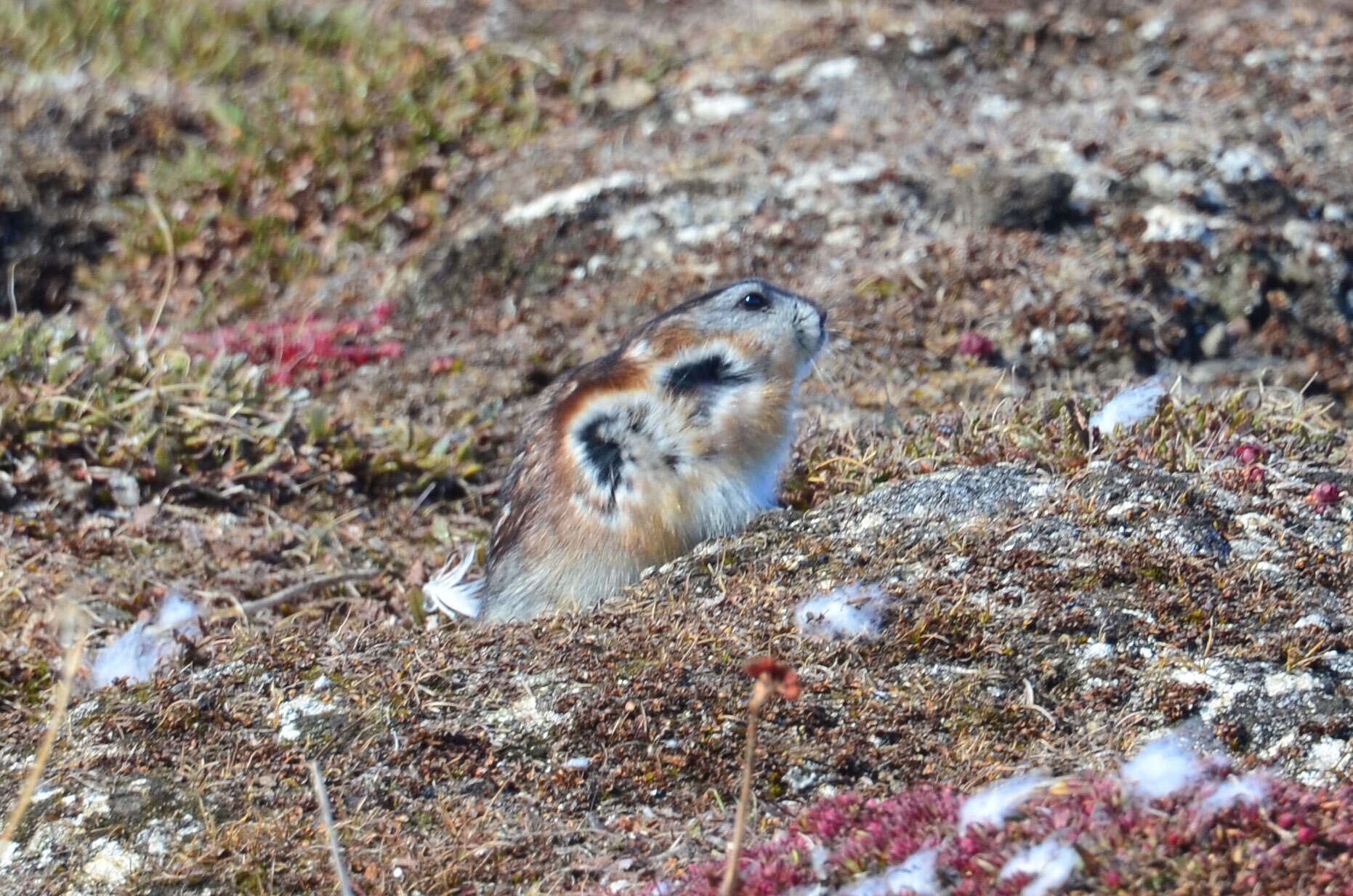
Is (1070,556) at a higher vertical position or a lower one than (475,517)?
higher

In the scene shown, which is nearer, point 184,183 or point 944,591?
point 944,591

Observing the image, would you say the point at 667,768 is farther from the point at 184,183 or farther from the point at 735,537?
the point at 184,183

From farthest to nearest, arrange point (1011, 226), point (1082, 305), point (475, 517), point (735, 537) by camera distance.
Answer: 1. point (1011, 226)
2. point (1082, 305)
3. point (475, 517)
4. point (735, 537)

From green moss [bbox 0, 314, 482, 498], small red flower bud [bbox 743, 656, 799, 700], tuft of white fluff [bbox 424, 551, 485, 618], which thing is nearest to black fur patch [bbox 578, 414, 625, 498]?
tuft of white fluff [bbox 424, 551, 485, 618]

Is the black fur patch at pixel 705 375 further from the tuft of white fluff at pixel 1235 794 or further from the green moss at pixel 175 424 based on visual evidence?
the tuft of white fluff at pixel 1235 794

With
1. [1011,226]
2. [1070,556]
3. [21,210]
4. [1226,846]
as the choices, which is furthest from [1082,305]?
[21,210]

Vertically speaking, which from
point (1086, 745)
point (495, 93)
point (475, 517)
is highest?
point (495, 93)

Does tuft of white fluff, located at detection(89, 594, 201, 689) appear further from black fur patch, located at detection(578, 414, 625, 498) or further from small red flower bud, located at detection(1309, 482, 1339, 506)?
small red flower bud, located at detection(1309, 482, 1339, 506)

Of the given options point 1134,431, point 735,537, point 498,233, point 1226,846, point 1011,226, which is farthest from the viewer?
point 498,233
